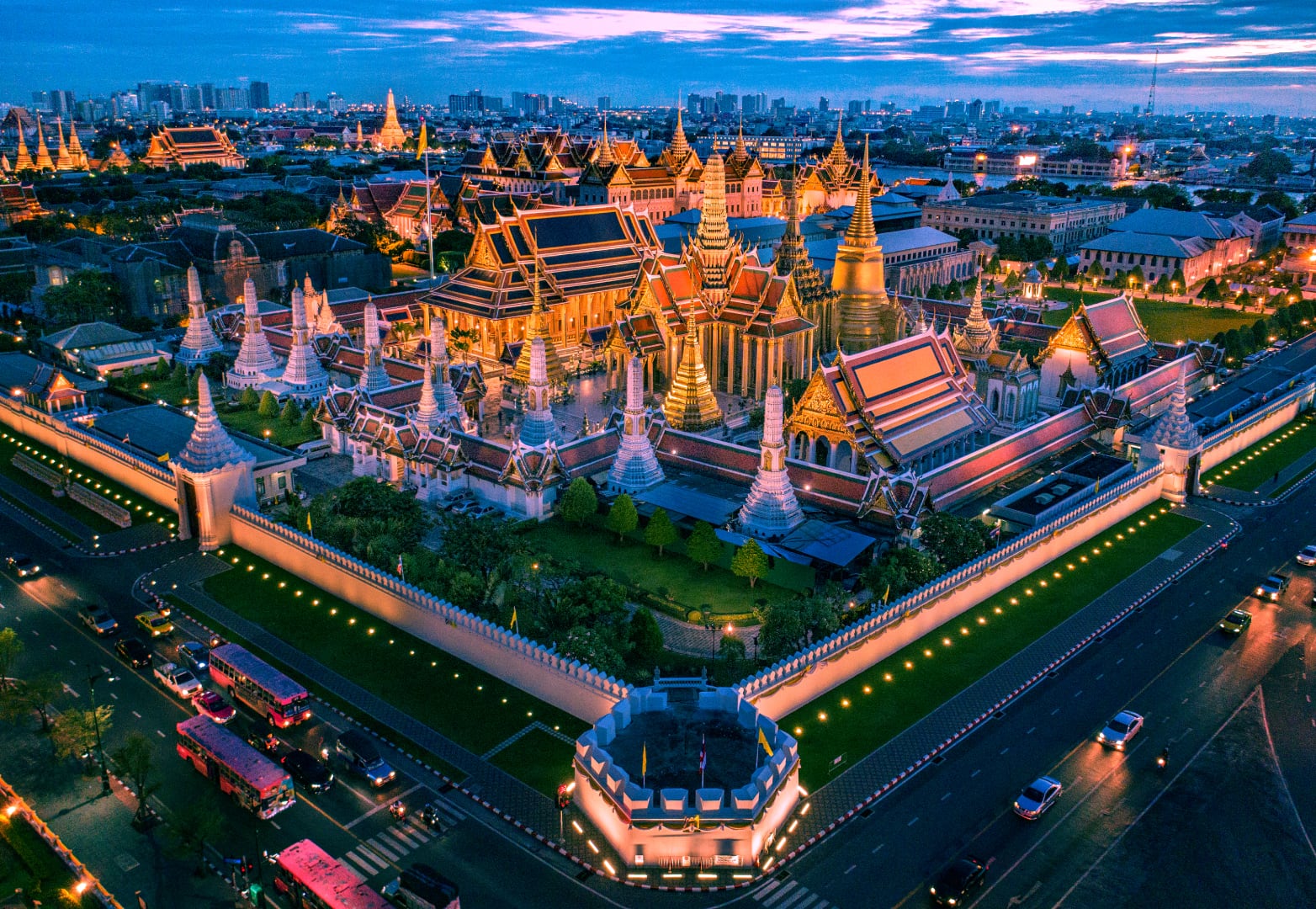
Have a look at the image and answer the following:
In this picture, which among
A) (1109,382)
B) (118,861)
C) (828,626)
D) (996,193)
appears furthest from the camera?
(996,193)

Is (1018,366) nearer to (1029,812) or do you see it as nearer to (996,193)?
(1029,812)

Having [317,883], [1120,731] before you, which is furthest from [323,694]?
[1120,731]

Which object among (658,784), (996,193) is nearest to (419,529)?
(658,784)

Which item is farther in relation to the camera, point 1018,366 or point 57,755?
point 1018,366

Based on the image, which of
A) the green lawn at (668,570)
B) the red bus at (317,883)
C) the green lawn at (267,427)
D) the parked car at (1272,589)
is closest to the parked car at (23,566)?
the green lawn at (267,427)

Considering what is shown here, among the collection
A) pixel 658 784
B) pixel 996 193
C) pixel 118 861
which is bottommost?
pixel 118 861

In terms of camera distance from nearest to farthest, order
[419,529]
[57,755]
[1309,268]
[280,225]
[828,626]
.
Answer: [57,755] → [828,626] → [419,529] → [1309,268] → [280,225]

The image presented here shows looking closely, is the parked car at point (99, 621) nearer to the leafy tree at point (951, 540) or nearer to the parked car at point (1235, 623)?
the leafy tree at point (951, 540)
